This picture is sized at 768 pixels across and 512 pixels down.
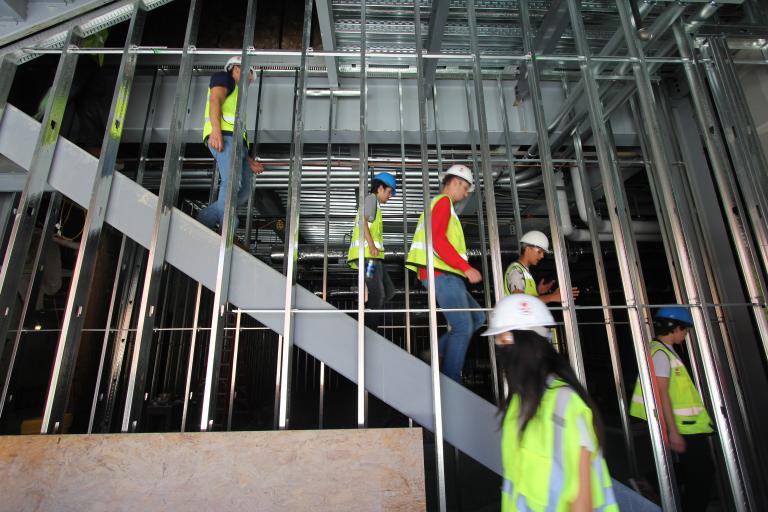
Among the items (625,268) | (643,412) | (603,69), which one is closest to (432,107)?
(603,69)

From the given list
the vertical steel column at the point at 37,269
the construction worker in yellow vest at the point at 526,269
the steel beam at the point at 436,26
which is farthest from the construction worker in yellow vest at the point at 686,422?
the vertical steel column at the point at 37,269

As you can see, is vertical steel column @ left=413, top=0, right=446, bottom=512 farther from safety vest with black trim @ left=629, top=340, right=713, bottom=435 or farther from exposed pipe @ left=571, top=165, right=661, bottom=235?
exposed pipe @ left=571, top=165, right=661, bottom=235

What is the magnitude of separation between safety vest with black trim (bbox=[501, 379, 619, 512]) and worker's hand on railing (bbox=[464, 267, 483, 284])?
148cm

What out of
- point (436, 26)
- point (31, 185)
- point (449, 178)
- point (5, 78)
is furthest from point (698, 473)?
point (5, 78)

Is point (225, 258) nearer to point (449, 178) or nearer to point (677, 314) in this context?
point (449, 178)

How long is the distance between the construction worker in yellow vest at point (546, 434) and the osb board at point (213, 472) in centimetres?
96

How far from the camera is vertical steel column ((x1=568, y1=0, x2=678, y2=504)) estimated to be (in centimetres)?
270

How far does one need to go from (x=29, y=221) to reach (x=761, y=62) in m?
7.06

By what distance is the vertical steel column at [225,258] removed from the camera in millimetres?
2789

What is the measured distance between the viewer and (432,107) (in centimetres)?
538

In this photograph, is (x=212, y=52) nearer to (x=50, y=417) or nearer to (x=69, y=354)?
(x=69, y=354)

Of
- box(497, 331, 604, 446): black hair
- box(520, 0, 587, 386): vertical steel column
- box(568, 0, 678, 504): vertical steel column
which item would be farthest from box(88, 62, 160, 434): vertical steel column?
box(568, 0, 678, 504): vertical steel column

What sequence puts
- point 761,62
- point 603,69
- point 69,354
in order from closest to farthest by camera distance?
point 69,354
point 761,62
point 603,69

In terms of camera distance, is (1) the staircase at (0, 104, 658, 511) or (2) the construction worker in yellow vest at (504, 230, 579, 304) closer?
(1) the staircase at (0, 104, 658, 511)
